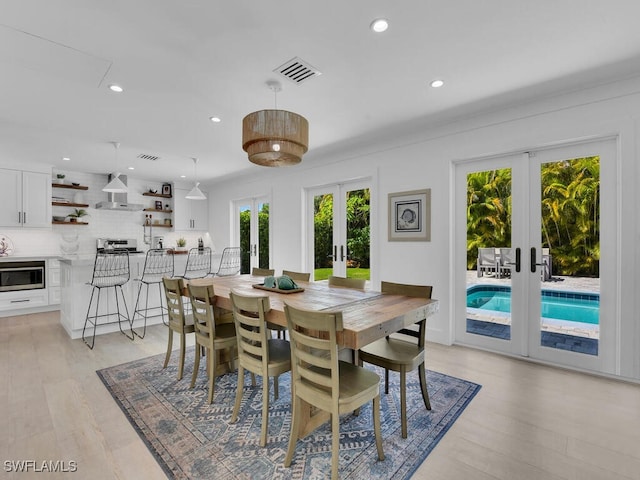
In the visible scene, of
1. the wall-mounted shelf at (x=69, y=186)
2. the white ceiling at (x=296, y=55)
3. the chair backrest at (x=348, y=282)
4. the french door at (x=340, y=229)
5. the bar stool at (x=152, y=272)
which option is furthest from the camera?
the wall-mounted shelf at (x=69, y=186)

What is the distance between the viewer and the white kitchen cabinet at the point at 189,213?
7258 mm

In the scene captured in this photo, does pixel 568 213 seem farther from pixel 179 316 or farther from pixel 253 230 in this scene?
pixel 253 230

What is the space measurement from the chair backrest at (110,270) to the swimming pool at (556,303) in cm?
443

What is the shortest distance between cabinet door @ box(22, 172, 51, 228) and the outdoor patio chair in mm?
7174

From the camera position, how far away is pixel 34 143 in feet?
14.6

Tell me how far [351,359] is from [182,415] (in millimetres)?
1277

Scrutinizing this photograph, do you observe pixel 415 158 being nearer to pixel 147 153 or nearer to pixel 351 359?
pixel 351 359

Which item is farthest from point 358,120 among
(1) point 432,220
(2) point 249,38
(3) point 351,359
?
A: (3) point 351,359

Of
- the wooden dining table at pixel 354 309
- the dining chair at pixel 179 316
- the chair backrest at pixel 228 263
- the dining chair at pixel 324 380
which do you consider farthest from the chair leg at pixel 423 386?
the chair backrest at pixel 228 263

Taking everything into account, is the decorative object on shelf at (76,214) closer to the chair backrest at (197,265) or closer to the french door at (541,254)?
the chair backrest at (197,265)

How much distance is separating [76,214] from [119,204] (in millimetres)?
968

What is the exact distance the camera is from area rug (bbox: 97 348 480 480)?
69.0 inches

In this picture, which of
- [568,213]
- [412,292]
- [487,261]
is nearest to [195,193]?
[412,292]

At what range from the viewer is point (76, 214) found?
6.26 m
